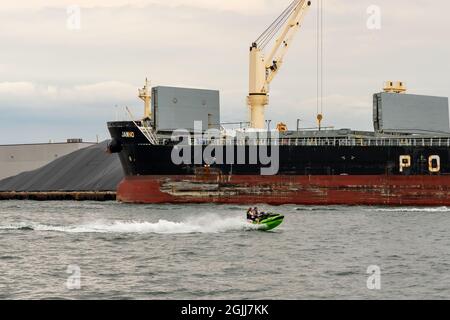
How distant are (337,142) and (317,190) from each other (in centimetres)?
587

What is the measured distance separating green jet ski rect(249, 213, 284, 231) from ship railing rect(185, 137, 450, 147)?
26.4m

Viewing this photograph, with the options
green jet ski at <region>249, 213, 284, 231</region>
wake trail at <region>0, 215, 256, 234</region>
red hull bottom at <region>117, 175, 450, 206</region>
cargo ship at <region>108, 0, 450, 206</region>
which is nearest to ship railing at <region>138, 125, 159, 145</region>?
cargo ship at <region>108, 0, 450, 206</region>

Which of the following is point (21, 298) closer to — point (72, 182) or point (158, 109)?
point (158, 109)

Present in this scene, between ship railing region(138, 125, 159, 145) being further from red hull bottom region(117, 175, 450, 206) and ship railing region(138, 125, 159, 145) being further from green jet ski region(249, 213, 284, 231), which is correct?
green jet ski region(249, 213, 284, 231)

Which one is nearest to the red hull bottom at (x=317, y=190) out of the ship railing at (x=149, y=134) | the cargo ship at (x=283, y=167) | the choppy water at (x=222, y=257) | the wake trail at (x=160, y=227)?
the cargo ship at (x=283, y=167)

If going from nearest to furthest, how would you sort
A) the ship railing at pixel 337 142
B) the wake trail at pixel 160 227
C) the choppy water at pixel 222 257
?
the choppy water at pixel 222 257 < the wake trail at pixel 160 227 < the ship railing at pixel 337 142

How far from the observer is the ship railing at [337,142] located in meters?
73.6

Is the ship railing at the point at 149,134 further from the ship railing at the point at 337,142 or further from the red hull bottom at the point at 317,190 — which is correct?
the red hull bottom at the point at 317,190

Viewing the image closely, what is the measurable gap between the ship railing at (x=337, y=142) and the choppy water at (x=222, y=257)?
1562 cm

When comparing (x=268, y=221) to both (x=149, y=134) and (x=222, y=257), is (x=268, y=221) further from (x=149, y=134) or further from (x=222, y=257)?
(x=149, y=134)

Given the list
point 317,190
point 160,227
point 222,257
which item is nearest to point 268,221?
point 160,227

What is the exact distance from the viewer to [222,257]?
3669cm
